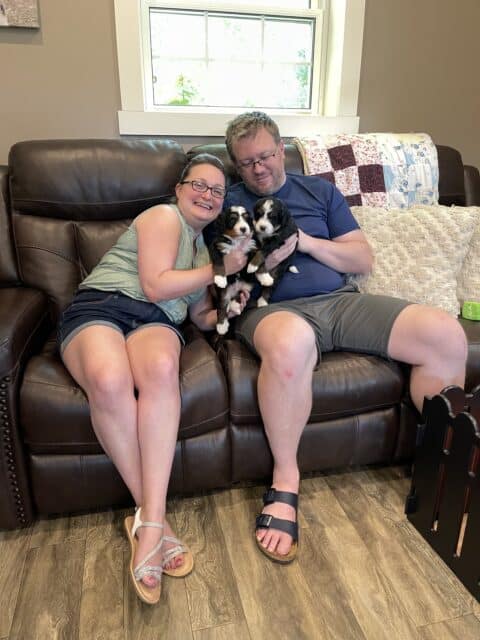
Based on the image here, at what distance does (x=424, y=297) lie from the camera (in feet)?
5.92

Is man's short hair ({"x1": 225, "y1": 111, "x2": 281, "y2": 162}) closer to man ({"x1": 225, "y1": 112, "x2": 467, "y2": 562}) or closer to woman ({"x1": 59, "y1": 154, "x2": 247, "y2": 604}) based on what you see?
man ({"x1": 225, "y1": 112, "x2": 467, "y2": 562})

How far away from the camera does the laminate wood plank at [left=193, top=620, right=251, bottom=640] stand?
44.3 inches

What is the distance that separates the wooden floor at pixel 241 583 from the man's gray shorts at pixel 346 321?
54 centimetres

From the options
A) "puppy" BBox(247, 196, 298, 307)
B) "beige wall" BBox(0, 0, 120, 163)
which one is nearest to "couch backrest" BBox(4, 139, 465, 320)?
"beige wall" BBox(0, 0, 120, 163)

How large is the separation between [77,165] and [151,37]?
3.33ft

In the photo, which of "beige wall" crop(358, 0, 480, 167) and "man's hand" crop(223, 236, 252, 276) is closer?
"man's hand" crop(223, 236, 252, 276)

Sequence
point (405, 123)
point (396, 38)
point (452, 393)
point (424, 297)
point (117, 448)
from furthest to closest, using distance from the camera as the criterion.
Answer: point (405, 123), point (396, 38), point (424, 297), point (452, 393), point (117, 448)

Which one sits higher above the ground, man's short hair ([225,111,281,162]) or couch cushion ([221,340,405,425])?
man's short hair ([225,111,281,162])

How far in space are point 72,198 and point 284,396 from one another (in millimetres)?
1172

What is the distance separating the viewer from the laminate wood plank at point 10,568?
118cm

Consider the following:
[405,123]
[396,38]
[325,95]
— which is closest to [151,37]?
[325,95]

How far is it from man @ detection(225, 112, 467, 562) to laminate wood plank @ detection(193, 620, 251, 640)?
221 mm

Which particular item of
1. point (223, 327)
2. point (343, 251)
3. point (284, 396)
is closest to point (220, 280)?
point (223, 327)

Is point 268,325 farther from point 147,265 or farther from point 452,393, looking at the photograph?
point 452,393
